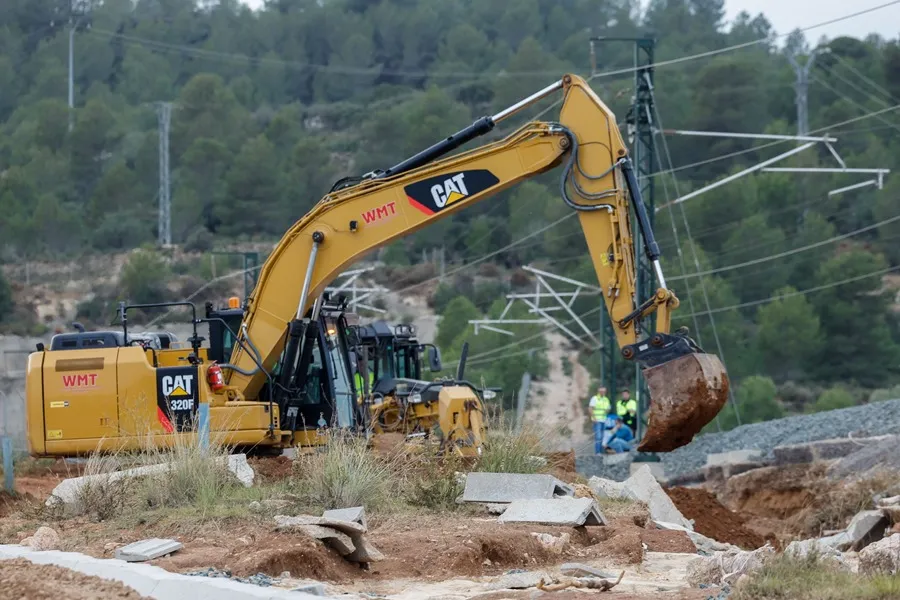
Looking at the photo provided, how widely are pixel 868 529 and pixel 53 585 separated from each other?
26.2 feet

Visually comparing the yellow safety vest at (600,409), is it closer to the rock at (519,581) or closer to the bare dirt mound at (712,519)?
the bare dirt mound at (712,519)

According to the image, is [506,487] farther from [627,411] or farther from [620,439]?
[627,411]

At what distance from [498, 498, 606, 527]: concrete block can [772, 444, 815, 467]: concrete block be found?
1440 centimetres

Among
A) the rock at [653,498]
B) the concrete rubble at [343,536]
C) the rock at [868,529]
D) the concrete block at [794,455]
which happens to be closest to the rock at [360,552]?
the concrete rubble at [343,536]

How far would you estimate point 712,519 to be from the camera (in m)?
20.4

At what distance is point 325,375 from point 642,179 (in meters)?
13.3

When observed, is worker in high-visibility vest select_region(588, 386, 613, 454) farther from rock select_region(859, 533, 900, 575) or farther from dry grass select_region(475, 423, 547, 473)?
rock select_region(859, 533, 900, 575)

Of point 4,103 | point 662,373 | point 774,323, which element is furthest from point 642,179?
point 4,103

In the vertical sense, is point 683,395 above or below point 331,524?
above

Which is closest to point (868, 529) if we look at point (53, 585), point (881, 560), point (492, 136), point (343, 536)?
point (881, 560)

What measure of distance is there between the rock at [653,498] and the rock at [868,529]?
331 cm

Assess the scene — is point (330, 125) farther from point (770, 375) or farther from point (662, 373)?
point (662, 373)

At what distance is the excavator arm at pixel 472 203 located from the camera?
17.3m

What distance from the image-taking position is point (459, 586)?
11.3m
